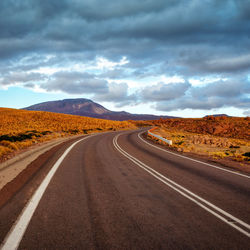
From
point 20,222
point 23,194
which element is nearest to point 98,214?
point 20,222

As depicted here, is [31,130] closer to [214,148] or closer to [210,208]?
[214,148]

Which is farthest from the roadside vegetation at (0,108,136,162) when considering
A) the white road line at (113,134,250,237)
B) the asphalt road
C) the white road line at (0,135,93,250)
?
the white road line at (113,134,250,237)

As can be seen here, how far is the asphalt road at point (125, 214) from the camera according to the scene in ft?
10.5

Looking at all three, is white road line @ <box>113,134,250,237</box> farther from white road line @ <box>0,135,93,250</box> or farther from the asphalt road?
white road line @ <box>0,135,93,250</box>

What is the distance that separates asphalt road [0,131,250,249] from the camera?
3.20m

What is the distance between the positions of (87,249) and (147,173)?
5391 mm

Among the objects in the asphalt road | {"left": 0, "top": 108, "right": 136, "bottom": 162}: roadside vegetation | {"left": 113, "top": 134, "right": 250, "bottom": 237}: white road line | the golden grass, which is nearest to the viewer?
the asphalt road

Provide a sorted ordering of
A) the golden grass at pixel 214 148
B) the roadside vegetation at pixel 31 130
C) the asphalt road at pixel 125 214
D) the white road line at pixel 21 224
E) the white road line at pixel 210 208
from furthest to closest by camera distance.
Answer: the golden grass at pixel 214 148 → the roadside vegetation at pixel 31 130 → the white road line at pixel 210 208 → the asphalt road at pixel 125 214 → the white road line at pixel 21 224

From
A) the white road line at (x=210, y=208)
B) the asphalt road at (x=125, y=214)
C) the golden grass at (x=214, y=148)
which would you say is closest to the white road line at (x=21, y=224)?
the asphalt road at (x=125, y=214)

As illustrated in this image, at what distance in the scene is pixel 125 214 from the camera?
418cm

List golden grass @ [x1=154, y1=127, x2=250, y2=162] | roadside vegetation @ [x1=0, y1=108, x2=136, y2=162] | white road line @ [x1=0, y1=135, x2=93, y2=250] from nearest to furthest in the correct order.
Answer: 1. white road line @ [x1=0, y1=135, x2=93, y2=250]
2. roadside vegetation @ [x1=0, y1=108, x2=136, y2=162]
3. golden grass @ [x1=154, y1=127, x2=250, y2=162]

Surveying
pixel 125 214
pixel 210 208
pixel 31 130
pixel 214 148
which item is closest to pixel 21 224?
pixel 125 214

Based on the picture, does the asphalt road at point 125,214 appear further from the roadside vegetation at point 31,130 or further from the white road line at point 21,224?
the roadside vegetation at point 31,130

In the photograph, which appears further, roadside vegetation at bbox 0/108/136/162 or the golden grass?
the golden grass
